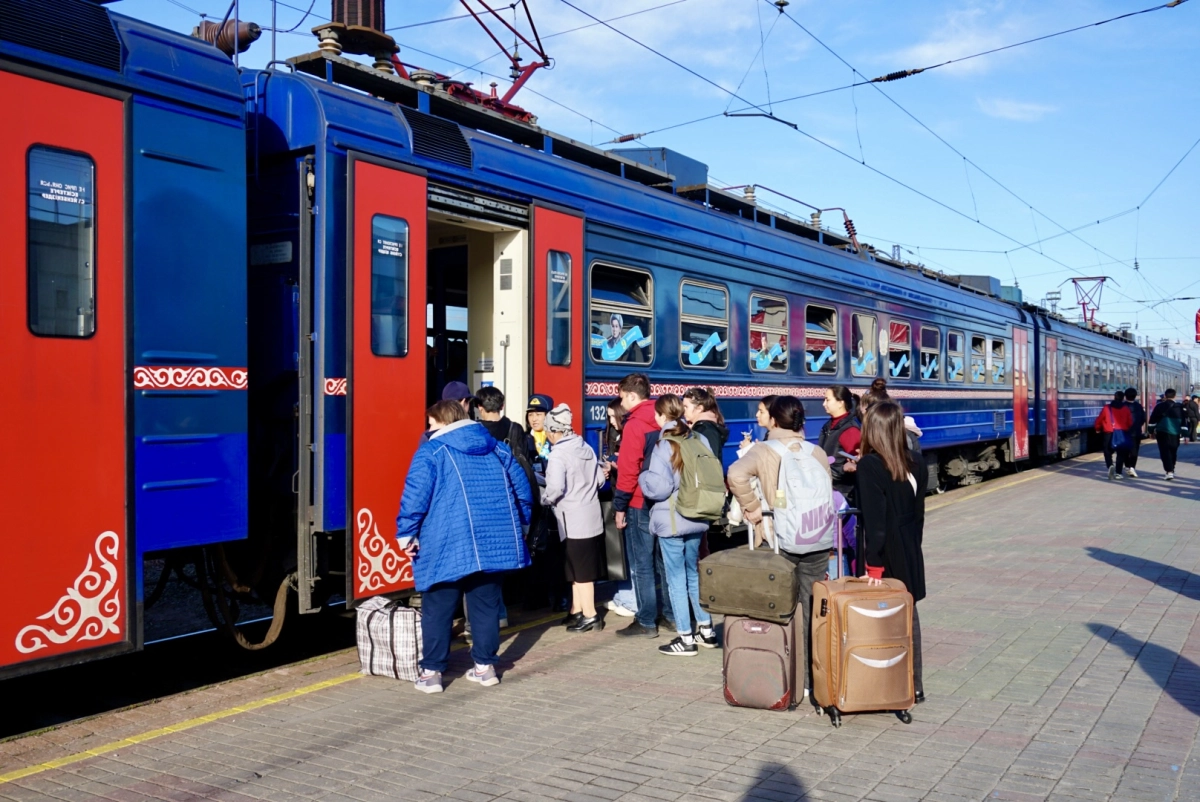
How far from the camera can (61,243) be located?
4809mm

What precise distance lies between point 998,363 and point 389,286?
1600 cm

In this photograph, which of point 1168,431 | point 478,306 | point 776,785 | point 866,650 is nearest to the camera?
point 776,785

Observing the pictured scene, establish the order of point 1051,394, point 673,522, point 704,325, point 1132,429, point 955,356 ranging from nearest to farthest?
point 673,522
point 704,325
point 955,356
point 1132,429
point 1051,394

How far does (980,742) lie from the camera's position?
198 inches

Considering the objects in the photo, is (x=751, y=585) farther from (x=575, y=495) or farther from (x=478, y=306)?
(x=478, y=306)

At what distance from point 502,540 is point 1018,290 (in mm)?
26122

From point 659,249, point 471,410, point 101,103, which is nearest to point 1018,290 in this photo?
point 659,249

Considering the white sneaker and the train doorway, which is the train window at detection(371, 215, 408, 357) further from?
the white sneaker

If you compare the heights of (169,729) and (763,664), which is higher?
(763,664)

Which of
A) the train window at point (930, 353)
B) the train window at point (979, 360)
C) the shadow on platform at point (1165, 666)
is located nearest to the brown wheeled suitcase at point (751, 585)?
the shadow on platform at point (1165, 666)

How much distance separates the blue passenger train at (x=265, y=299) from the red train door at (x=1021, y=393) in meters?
12.8

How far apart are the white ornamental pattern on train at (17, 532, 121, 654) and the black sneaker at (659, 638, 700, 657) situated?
3.32m

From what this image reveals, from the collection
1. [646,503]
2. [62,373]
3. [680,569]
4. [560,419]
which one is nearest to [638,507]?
[646,503]

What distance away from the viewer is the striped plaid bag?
6.08 m
